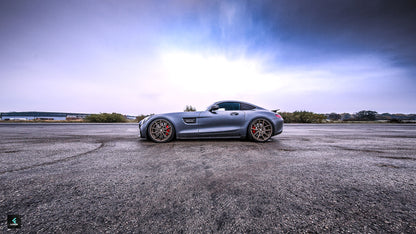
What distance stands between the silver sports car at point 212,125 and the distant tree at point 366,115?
112 feet

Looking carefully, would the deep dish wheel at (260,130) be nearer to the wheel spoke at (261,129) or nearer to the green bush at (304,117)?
the wheel spoke at (261,129)

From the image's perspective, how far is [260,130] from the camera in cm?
463

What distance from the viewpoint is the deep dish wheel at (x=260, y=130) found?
4598 mm

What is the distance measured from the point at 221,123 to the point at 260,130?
115cm

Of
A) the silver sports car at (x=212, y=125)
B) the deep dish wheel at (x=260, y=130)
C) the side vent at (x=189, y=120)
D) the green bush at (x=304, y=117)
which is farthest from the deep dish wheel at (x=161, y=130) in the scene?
the green bush at (x=304, y=117)

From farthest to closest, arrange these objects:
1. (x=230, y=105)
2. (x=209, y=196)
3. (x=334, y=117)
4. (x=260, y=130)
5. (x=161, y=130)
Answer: (x=334, y=117) < (x=230, y=105) < (x=260, y=130) < (x=161, y=130) < (x=209, y=196)

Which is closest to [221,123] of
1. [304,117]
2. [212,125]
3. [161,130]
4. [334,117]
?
[212,125]

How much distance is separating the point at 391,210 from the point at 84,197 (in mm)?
2359

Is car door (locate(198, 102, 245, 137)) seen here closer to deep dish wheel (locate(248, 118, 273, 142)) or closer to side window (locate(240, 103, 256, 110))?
side window (locate(240, 103, 256, 110))

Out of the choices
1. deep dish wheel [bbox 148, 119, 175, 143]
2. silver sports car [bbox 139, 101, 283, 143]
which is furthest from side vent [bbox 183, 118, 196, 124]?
deep dish wheel [bbox 148, 119, 175, 143]

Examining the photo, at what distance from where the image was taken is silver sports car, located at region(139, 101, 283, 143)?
4453 mm

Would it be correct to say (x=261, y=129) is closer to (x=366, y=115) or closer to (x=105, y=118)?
(x=105, y=118)

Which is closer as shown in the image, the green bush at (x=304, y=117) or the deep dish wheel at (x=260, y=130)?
the deep dish wheel at (x=260, y=130)

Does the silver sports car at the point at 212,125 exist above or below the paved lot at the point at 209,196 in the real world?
above
